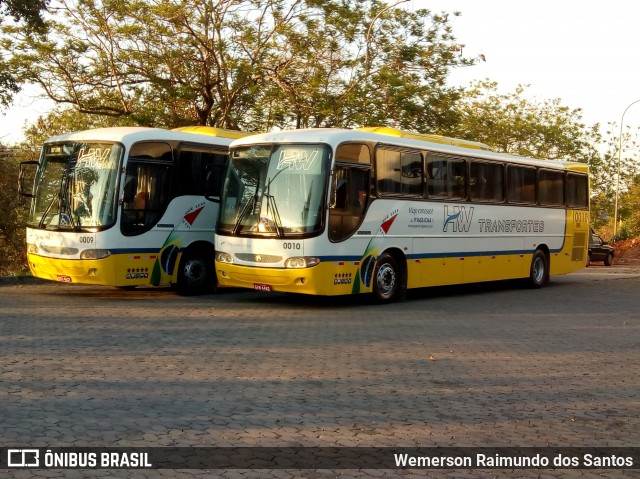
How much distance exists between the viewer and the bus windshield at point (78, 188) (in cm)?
1642

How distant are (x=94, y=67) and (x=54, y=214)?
11.7 m

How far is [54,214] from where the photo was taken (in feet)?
55.3

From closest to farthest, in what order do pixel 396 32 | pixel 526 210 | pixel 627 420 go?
pixel 627 420, pixel 526 210, pixel 396 32

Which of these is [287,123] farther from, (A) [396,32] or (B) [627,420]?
(B) [627,420]

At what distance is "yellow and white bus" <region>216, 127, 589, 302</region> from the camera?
15539 mm

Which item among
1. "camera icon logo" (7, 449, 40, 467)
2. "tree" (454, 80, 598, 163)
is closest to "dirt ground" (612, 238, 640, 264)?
"tree" (454, 80, 598, 163)

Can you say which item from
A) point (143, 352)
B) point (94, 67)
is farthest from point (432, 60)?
point (143, 352)

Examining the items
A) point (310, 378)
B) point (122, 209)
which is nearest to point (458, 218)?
point (122, 209)

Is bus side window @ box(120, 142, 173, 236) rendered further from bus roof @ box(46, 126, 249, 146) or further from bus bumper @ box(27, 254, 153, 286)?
bus bumper @ box(27, 254, 153, 286)

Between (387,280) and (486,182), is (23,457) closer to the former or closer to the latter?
(387,280)

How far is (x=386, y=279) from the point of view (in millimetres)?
17297

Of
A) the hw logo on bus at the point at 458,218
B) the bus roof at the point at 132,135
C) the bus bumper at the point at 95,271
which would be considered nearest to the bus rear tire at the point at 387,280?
the hw logo on bus at the point at 458,218

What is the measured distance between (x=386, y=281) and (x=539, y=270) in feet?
24.6

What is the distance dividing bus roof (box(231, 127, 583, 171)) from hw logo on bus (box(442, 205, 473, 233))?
4.11 ft
